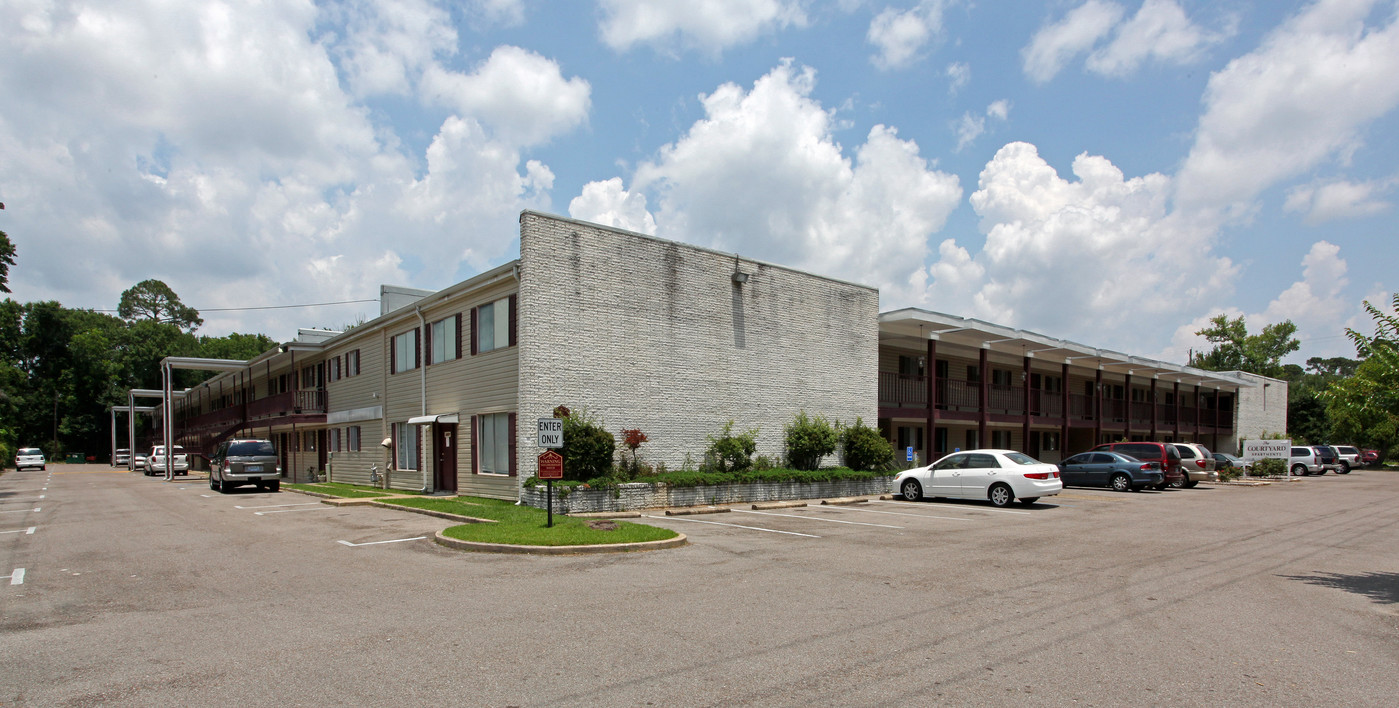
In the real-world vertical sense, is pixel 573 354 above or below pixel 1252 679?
above

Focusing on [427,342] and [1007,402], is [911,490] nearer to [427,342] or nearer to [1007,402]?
[1007,402]

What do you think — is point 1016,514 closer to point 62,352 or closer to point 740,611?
point 740,611

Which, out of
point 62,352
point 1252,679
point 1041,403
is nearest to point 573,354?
point 1252,679

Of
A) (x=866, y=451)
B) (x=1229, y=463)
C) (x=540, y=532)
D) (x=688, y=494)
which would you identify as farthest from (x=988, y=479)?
(x=1229, y=463)

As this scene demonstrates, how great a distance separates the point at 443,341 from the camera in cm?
2336

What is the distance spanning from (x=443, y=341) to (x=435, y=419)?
7.63 ft

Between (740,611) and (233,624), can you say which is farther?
(740,611)

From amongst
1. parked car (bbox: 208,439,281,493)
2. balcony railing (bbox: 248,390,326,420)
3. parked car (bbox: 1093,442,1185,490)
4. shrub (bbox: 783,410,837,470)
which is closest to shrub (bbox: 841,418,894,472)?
shrub (bbox: 783,410,837,470)

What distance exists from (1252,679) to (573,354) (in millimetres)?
15363

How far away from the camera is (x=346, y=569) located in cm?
1045

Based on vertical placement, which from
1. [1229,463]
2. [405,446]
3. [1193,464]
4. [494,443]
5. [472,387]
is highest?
[472,387]

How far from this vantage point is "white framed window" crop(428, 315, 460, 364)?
22.7 metres

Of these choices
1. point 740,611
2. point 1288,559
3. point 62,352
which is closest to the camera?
point 740,611

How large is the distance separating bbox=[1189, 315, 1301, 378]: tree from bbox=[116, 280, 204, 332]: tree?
116 metres
